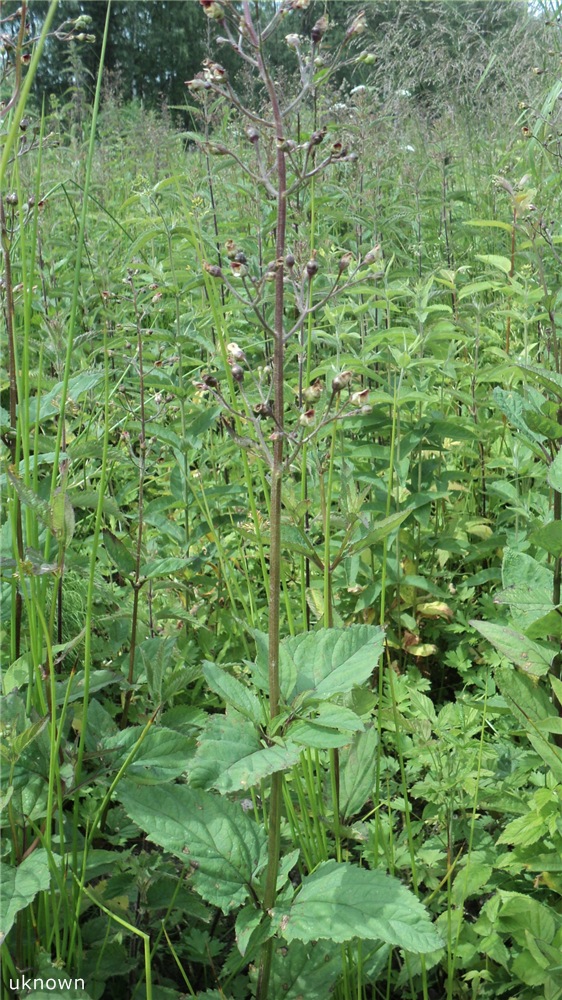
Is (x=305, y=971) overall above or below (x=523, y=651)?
below

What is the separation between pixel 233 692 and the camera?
42.8 inches

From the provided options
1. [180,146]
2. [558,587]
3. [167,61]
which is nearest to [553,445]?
[558,587]

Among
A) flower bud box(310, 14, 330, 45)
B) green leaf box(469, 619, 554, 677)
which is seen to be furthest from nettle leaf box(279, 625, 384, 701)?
flower bud box(310, 14, 330, 45)

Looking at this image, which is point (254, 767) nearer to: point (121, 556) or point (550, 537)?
point (550, 537)

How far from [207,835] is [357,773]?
344 millimetres

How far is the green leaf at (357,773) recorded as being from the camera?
1.35m

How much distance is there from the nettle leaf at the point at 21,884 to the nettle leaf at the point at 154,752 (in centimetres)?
18

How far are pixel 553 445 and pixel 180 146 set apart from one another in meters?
6.50

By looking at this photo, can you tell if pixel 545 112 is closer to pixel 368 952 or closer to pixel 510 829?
pixel 510 829

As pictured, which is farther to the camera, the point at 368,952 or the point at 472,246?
the point at 472,246

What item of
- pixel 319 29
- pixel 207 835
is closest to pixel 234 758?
pixel 207 835

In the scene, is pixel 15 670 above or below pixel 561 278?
below

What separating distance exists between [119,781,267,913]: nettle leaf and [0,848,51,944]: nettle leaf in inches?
4.9

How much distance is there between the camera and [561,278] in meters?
3.17
